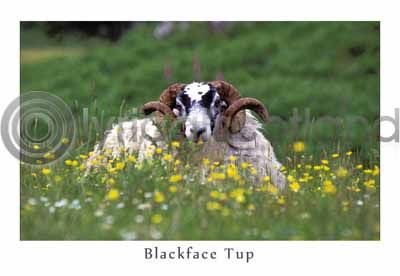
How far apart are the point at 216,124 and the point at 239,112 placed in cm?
49

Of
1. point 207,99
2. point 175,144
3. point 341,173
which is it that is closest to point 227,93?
point 207,99

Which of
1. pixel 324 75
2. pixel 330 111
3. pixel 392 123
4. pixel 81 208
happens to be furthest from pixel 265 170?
pixel 324 75

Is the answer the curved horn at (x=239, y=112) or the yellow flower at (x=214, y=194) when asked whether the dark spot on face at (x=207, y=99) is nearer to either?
the curved horn at (x=239, y=112)

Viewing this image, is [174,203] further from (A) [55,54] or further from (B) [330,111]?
(A) [55,54]

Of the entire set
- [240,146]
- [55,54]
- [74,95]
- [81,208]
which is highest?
[55,54]

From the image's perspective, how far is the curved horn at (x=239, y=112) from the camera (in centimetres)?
1026

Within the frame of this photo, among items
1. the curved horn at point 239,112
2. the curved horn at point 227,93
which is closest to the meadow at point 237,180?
the curved horn at point 239,112

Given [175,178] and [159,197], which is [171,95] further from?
[159,197]

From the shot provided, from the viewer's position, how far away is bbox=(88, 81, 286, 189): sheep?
9.76 meters

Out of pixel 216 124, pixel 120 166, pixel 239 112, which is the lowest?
pixel 120 166

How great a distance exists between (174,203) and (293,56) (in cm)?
1469

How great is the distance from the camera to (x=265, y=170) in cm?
1002

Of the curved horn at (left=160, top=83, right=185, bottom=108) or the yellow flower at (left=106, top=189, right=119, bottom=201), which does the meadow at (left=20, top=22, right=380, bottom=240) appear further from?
the curved horn at (left=160, top=83, right=185, bottom=108)

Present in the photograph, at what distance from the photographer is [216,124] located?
10.1 meters
